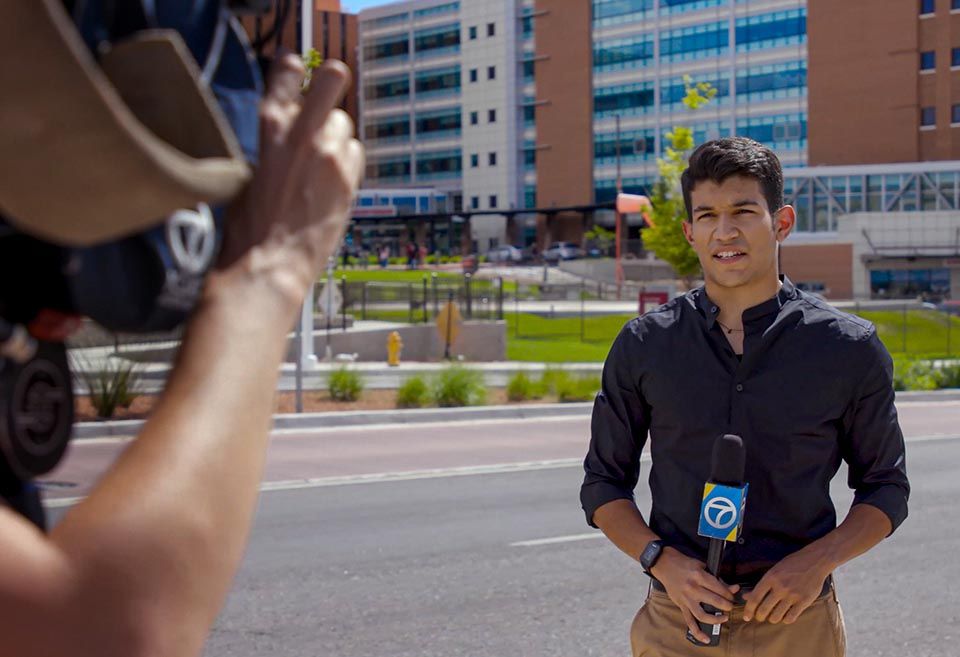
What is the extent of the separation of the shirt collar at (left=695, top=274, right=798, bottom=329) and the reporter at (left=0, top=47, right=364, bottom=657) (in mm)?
2387

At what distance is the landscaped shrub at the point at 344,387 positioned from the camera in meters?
21.2

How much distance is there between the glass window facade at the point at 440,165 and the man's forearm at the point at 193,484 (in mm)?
94305

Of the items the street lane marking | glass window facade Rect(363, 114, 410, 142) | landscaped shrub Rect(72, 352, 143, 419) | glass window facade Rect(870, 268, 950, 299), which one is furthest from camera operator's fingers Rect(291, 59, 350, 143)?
glass window facade Rect(870, 268, 950, 299)

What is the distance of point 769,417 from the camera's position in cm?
341

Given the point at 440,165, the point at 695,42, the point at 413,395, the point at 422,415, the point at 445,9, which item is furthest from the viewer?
the point at 440,165

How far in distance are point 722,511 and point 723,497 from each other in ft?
0.13

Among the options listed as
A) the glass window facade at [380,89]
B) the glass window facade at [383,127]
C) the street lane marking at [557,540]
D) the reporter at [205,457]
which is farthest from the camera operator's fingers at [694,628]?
the street lane marking at [557,540]

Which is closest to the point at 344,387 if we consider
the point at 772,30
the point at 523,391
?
the point at 523,391

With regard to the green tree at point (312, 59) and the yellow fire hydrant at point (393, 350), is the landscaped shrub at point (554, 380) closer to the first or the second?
the yellow fire hydrant at point (393, 350)

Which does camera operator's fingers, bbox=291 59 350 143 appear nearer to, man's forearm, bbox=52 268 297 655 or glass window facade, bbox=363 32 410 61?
man's forearm, bbox=52 268 297 655

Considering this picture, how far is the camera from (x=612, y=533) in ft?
11.9

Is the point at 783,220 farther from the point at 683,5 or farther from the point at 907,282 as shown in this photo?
the point at 683,5

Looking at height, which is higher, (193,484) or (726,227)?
(726,227)

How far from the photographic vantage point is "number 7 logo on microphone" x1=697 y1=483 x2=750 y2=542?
314 cm
